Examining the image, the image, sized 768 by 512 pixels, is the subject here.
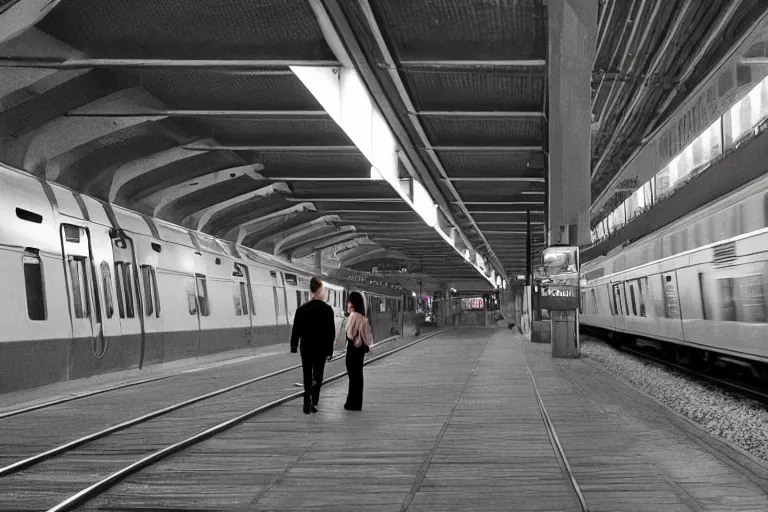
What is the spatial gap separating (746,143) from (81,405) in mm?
11830

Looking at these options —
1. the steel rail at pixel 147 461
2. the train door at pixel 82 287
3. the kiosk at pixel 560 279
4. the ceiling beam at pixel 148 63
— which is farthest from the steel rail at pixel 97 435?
the kiosk at pixel 560 279

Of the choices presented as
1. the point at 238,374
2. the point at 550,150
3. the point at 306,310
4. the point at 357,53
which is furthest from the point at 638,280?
the point at 306,310

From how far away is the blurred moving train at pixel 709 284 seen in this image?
13852mm

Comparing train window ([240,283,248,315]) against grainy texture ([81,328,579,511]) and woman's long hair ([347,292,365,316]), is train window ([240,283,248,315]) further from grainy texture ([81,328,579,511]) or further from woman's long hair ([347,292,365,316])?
woman's long hair ([347,292,365,316])

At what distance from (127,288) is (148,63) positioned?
6435mm

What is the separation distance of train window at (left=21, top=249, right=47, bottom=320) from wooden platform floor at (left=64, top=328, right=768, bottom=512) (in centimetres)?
448

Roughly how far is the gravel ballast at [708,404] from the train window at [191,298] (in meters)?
10.5

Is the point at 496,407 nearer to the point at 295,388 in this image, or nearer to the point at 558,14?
the point at 295,388

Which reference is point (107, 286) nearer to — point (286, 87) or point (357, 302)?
point (286, 87)

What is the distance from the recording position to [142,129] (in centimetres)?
2027

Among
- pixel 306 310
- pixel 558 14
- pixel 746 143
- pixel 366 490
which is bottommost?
pixel 366 490

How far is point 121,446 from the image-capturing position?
32.1 feet

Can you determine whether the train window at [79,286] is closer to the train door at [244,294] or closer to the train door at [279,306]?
the train door at [244,294]

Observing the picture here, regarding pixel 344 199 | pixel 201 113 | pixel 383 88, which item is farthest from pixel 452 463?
pixel 344 199
